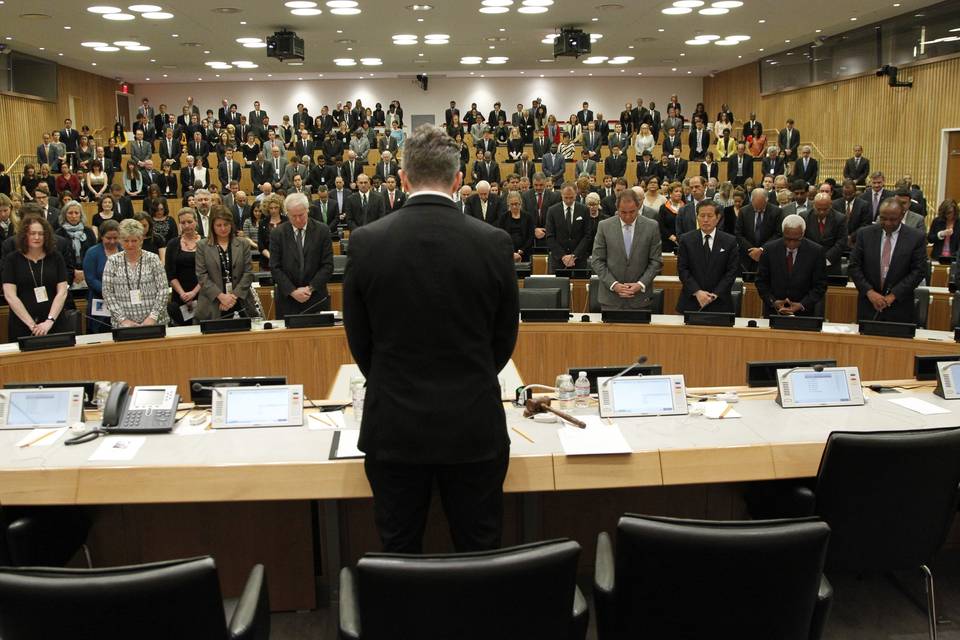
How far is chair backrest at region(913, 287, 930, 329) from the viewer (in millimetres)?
5984

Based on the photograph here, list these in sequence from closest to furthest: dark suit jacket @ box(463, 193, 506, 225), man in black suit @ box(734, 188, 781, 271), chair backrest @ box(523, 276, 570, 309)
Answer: chair backrest @ box(523, 276, 570, 309) < man in black suit @ box(734, 188, 781, 271) < dark suit jacket @ box(463, 193, 506, 225)

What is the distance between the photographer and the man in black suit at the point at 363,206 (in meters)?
10.5

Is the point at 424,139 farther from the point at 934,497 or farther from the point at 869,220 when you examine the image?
the point at 869,220

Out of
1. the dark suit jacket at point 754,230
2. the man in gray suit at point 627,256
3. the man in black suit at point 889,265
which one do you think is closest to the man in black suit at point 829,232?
the dark suit jacket at point 754,230

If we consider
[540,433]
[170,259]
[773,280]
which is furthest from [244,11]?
[540,433]

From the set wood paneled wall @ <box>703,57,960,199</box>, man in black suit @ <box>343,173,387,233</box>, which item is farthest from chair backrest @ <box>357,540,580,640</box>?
wood paneled wall @ <box>703,57,960,199</box>

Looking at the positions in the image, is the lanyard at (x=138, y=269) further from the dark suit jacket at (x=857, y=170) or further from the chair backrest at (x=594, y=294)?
the dark suit jacket at (x=857, y=170)

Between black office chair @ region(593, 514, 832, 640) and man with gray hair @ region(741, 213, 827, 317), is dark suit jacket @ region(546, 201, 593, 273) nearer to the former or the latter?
man with gray hair @ region(741, 213, 827, 317)

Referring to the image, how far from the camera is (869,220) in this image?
9047 mm

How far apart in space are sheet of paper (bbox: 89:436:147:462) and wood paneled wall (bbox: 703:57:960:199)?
47.3 feet

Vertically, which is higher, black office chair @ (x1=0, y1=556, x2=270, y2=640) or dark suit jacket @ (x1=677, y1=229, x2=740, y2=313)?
dark suit jacket @ (x1=677, y1=229, x2=740, y2=313)

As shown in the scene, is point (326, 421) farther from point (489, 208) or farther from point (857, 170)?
point (857, 170)

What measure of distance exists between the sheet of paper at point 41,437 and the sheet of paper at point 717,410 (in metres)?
2.47

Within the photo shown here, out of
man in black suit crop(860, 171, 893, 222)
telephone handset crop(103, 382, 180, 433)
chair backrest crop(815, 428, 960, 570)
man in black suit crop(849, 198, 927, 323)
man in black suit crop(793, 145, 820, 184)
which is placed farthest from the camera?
man in black suit crop(793, 145, 820, 184)
